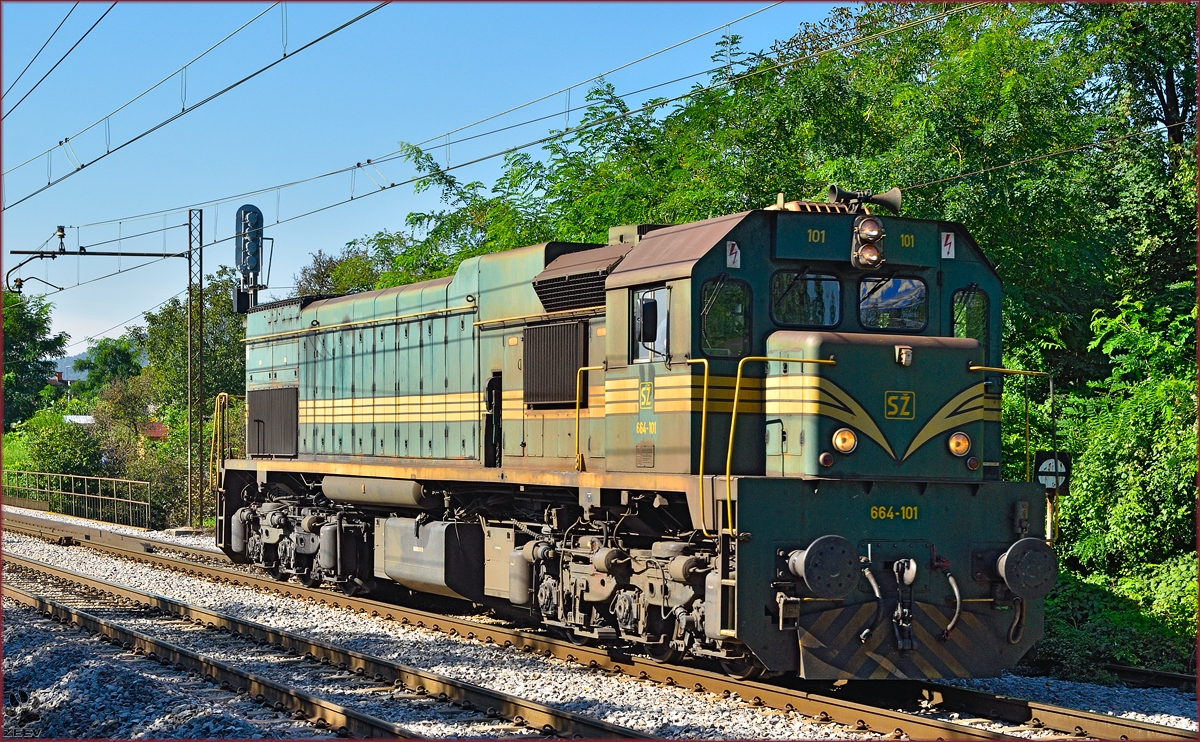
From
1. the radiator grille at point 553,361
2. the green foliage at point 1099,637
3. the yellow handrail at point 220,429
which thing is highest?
the radiator grille at point 553,361

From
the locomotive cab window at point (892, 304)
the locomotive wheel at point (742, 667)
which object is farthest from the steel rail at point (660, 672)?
the locomotive cab window at point (892, 304)

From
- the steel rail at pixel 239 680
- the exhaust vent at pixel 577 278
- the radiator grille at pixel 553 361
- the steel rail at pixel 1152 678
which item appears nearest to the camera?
the steel rail at pixel 239 680

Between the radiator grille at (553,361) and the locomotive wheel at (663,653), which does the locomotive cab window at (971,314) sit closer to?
the radiator grille at (553,361)

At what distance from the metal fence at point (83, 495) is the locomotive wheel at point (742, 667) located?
21260mm

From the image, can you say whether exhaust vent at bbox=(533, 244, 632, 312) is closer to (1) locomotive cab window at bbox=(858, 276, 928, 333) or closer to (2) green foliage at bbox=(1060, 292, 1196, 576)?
(1) locomotive cab window at bbox=(858, 276, 928, 333)

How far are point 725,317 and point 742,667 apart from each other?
2.65 m

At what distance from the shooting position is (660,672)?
9375 millimetres

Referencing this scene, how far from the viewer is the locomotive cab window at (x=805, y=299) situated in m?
8.91

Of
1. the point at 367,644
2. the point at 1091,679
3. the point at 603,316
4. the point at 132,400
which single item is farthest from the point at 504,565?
the point at 132,400

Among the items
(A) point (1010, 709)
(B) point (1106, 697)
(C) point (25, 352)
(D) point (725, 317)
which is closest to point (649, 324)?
(D) point (725, 317)

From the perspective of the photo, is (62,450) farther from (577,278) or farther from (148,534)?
(577,278)

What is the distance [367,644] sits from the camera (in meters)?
11.4

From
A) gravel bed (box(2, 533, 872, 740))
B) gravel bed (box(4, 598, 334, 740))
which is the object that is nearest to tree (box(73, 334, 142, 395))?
gravel bed (box(2, 533, 872, 740))

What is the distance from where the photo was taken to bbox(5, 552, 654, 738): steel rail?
7.68m
